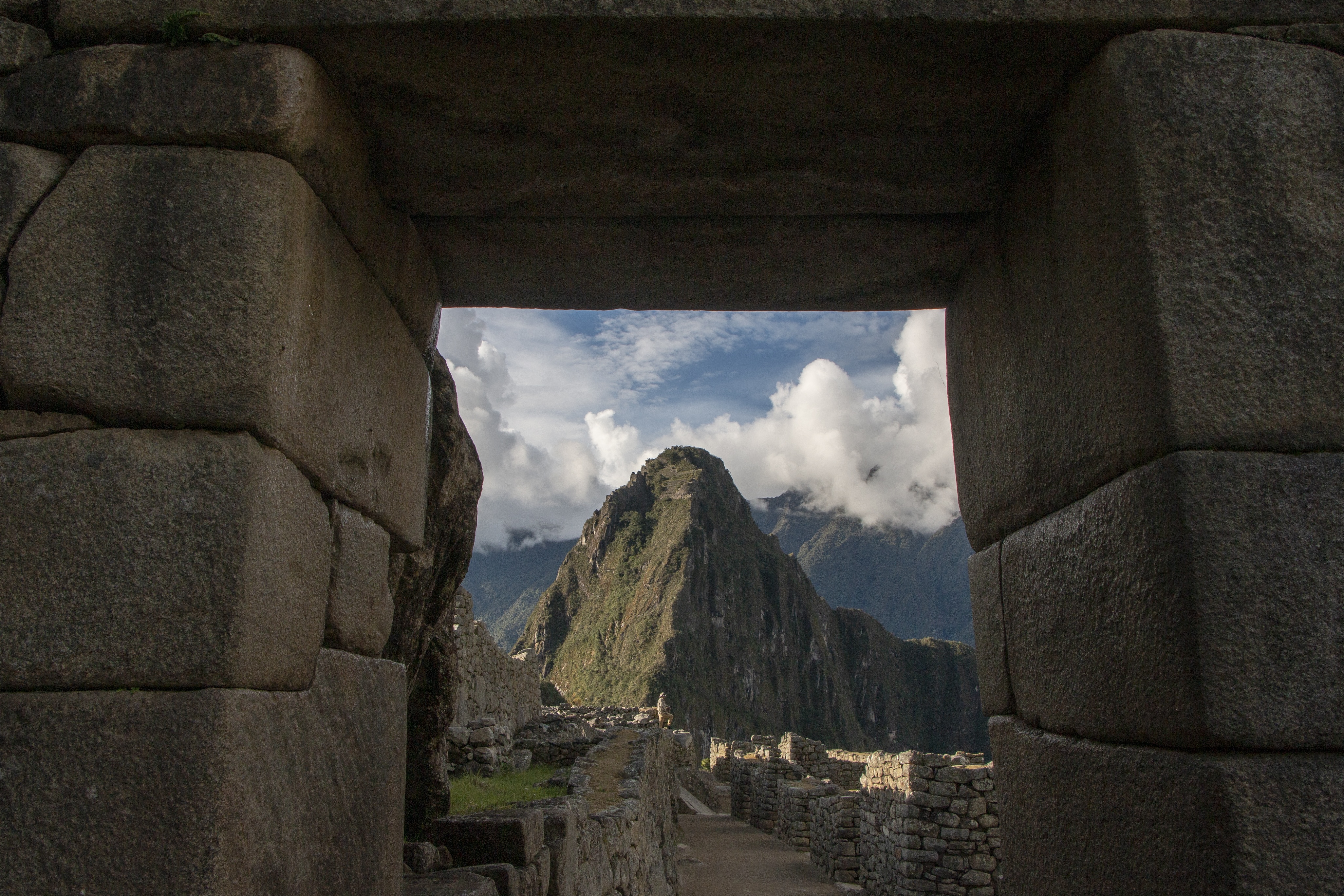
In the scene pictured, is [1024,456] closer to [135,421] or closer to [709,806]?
[135,421]

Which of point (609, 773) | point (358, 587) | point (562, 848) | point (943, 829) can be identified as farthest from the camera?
point (609, 773)

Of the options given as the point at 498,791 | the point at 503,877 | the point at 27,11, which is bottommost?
the point at 498,791

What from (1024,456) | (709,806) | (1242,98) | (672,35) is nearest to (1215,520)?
(1024,456)

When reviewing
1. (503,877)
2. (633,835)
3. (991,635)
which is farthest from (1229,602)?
(633,835)

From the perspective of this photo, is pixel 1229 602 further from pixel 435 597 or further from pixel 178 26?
pixel 435 597

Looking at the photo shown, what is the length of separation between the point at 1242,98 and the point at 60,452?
292 centimetres

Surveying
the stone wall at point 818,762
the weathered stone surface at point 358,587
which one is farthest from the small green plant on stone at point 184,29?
the stone wall at point 818,762

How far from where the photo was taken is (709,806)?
30.1 metres

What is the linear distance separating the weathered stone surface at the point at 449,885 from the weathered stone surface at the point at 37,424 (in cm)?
203

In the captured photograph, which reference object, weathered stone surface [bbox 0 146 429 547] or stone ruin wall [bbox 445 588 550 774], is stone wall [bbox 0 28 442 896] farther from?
stone ruin wall [bbox 445 588 550 774]

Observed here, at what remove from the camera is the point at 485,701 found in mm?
18781

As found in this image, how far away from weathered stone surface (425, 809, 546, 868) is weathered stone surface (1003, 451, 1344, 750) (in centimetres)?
347

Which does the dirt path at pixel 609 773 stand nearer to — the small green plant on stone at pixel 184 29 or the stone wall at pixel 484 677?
the stone wall at pixel 484 677

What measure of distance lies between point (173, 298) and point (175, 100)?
572mm
